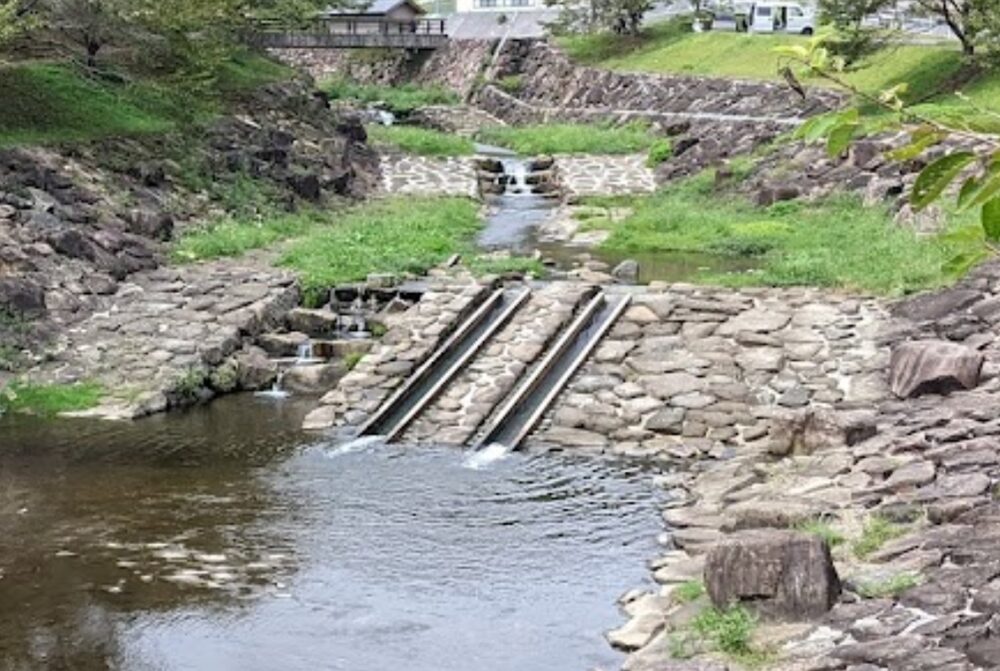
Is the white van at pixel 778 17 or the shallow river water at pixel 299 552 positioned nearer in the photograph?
the shallow river water at pixel 299 552

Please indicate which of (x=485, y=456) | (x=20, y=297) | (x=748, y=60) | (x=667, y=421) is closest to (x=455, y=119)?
(x=748, y=60)

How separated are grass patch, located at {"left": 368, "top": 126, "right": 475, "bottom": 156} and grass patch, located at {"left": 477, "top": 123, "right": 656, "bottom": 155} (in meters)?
1.96

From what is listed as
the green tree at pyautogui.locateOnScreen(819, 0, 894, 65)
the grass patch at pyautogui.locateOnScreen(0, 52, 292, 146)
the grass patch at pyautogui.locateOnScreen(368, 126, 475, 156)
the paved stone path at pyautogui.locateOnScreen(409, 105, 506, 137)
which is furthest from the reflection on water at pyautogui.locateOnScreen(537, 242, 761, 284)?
the paved stone path at pyautogui.locateOnScreen(409, 105, 506, 137)

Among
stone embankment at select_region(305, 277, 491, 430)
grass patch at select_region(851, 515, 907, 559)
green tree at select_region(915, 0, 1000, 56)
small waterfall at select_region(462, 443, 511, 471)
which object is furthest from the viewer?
green tree at select_region(915, 0, 1000, 56)

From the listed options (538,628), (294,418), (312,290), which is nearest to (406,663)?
(538,628)

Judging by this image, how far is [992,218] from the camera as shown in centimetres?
248

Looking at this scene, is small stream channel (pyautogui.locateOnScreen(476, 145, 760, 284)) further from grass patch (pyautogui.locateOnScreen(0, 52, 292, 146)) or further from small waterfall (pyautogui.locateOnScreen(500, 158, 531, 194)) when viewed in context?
grass patch (pyautogui.locateOnScreen(0, 52, 292, 146))

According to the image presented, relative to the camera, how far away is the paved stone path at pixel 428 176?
3481 centimetres

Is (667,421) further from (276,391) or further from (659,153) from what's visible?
(659,153)

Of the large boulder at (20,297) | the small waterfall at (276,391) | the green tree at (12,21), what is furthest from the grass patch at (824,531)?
the green tree at (12,21)

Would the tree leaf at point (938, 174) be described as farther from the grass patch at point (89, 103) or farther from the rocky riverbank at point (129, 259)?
the grass patch at point (89, 103)

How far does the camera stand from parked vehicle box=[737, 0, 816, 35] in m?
53.1

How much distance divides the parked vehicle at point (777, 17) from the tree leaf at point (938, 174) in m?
51.6

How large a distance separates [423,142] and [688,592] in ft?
101
